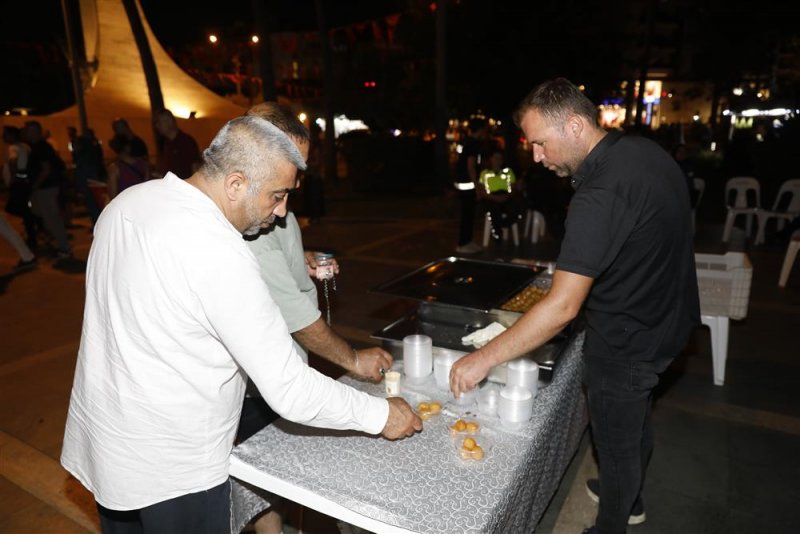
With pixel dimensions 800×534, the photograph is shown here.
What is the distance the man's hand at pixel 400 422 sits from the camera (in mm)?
1607

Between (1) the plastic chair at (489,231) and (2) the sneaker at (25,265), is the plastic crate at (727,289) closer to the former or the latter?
(1) the plastic chair at (489,231)

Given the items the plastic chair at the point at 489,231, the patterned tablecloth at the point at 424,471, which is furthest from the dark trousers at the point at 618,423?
the plastic chair at the point at 489,231

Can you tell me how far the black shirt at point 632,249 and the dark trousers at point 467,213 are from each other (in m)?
5.70

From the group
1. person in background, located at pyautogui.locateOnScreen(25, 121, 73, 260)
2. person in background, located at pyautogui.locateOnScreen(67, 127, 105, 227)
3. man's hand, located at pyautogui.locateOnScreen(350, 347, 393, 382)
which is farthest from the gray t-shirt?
person in background, located at pyautogui.locateOnScreen(67, 127, 105, 227)

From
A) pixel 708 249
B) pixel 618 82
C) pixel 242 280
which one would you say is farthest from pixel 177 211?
pixel 618 82

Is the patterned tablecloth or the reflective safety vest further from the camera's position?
the reflective safety vest

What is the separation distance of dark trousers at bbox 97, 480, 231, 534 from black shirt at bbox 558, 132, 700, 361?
131cm

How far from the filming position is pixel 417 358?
2082 mm

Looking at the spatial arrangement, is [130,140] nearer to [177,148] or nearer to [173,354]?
[177,148]

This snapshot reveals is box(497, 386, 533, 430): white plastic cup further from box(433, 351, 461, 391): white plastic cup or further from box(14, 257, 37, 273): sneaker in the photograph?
box(14, 257, 37, 273): sneaker

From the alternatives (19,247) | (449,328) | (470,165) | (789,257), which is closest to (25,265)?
(19,247)

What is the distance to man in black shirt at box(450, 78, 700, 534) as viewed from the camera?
176 cm

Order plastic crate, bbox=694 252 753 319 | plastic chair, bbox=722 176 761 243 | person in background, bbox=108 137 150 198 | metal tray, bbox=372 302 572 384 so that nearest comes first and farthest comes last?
metal tray, bbox=372 302 572 384, plastic crate, bbox=694 252 753 319, person in background, bbox=108 137 150 198, plastic chair, bbox=722 176 761 243

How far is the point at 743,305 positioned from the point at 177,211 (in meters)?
3.86
